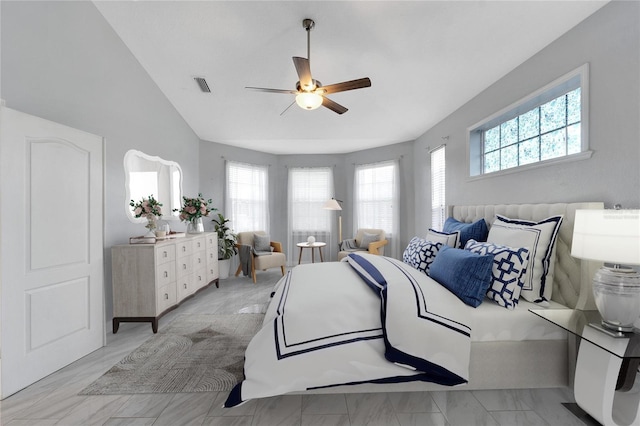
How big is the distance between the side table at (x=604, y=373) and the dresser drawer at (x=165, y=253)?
3341mm

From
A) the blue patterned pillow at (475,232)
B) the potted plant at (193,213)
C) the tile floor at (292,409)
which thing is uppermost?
the potted plant at (193,213)

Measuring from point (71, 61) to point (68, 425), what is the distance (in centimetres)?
301

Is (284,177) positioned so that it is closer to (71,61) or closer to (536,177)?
(71,61)

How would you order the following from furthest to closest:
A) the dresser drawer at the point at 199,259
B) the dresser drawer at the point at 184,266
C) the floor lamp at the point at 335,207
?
the floor lamp at the point at 335,207
the dresser drawer at the point at 199,259
the dresser drawer at the point at 184,266

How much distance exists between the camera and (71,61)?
259 centimetres

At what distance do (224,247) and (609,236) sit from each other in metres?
4.90

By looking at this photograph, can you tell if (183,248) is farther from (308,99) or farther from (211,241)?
(308,99)

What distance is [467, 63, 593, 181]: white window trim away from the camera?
1.99 m

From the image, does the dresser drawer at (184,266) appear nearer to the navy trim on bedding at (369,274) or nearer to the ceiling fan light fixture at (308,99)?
the navy trim on bedding at (369,274)

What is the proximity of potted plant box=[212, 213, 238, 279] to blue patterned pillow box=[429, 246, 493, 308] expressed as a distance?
400 cm

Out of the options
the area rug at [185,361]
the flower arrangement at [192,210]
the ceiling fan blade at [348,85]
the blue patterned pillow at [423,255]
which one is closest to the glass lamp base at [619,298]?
the blue patterned pillow at [423,255]

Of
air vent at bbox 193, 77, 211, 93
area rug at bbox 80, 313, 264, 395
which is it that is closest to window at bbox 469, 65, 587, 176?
area rug at bbox 80, 313, 264, 395

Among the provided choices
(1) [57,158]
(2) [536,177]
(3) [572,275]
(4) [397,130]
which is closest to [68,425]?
(1) [57,158]

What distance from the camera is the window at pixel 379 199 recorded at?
5.60m
